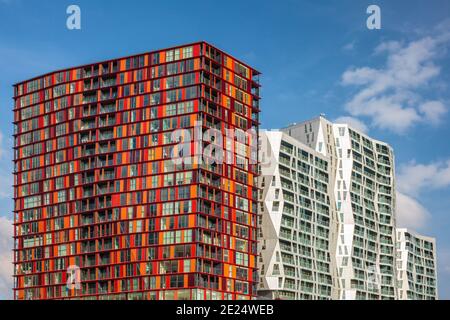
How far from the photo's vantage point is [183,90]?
168 m

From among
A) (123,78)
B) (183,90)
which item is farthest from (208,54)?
(123,78)

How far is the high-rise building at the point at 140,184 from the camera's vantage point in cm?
16075

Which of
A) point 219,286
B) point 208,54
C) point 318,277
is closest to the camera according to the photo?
point 219,286

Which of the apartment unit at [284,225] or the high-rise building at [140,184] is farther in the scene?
the apartment unit at [284,225]

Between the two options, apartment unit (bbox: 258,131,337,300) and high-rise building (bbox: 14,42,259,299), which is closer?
high-rise building (bbox: 14,42,259,299)

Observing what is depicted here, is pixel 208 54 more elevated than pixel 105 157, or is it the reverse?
pixel 208 54

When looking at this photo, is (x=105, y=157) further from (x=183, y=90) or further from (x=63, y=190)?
(x=183, y=90)

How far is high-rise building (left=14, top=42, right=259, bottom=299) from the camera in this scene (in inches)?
6329

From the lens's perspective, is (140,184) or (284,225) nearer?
(140,184)

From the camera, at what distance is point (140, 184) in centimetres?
16862

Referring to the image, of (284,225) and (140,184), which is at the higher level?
(140,184)

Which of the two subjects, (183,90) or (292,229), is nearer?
(183,90)
